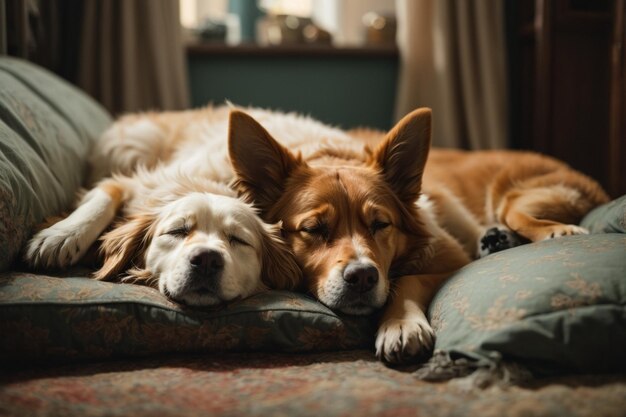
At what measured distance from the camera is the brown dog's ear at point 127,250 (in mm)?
1561

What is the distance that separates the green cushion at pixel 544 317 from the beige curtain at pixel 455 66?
2275 mm

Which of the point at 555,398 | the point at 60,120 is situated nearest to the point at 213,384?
the point at 555,398

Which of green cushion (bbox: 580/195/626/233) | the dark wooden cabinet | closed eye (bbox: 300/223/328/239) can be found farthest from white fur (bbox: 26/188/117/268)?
the dark wooden cabinet

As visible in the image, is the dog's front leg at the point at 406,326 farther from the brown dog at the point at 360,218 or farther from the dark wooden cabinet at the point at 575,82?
the dark wooden cabinet at the point at 575,82

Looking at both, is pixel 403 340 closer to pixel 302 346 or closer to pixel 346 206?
pixel 302 346

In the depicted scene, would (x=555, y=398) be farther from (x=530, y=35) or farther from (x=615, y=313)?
(x=530, y=35)

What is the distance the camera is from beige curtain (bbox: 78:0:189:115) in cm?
338

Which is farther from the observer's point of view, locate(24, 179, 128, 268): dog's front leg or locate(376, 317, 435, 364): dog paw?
locate(24, 179, 128, 268): dog's front leg

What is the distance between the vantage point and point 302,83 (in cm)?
377

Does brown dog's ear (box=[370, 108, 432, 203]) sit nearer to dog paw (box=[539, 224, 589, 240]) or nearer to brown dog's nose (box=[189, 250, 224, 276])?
dog paw (box=[539, 224, 589, 240])

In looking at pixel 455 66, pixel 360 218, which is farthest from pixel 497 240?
pixel 455 66

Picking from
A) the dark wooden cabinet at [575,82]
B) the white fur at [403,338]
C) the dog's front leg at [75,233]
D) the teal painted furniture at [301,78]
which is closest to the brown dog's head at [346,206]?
the white fur at [403,338]

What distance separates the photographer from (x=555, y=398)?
1.05 m

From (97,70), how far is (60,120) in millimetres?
1478
